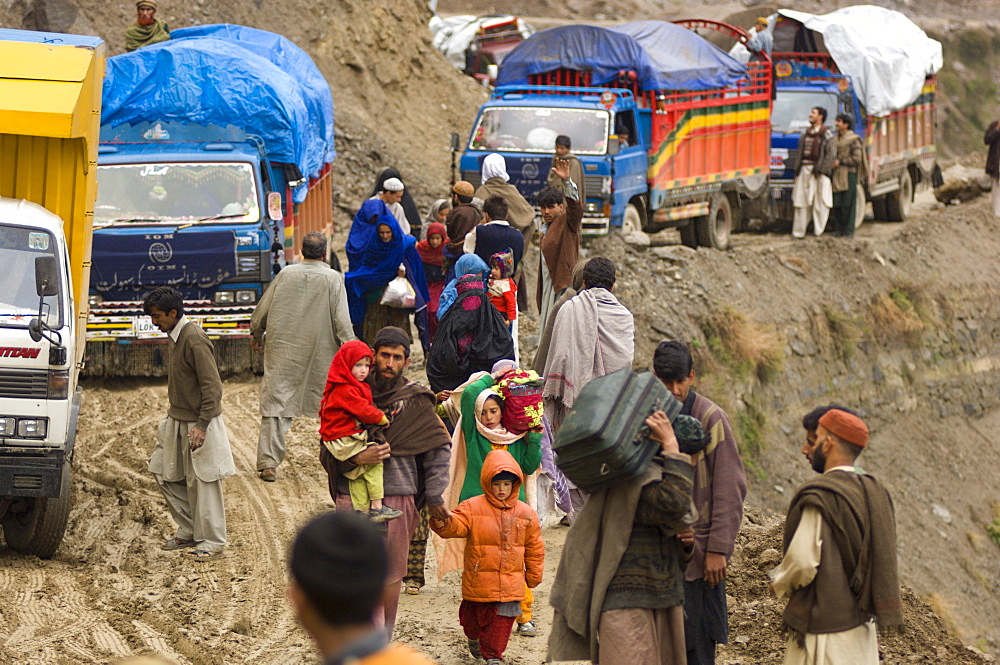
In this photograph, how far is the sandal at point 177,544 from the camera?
307 inches

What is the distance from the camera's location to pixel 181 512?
25.3 feet

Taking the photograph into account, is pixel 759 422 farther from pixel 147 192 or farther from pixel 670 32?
pixel 147 192

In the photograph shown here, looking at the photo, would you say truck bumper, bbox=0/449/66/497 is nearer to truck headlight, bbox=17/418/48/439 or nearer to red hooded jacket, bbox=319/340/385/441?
truck headlight, bbox=17/418/48/439

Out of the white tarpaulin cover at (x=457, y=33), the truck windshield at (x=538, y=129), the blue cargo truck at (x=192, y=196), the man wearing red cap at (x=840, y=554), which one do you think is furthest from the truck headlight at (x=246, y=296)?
the white tarpaulin cover at (x=457, y=33)

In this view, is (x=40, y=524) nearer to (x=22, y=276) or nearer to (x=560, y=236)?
(x=22, y=276)

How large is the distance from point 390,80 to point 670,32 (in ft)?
32.7

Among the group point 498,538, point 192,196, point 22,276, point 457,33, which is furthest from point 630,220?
point 457,33

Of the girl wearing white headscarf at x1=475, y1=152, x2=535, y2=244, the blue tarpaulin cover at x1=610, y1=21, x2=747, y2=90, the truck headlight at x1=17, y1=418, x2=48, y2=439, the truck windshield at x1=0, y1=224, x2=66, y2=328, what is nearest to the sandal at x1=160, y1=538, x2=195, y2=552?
the truck headlight at x1=17, y1=418, x2=48, y2=439

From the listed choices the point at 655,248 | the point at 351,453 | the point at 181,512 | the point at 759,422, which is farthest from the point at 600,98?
the point at 351,453

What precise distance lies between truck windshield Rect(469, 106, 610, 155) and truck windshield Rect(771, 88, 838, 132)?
6.33 meters

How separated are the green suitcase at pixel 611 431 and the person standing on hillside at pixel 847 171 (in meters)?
14.6

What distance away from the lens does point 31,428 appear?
22.2 ft

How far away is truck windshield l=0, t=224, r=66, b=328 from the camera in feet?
23.0

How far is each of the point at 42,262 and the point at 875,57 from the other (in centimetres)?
1689
